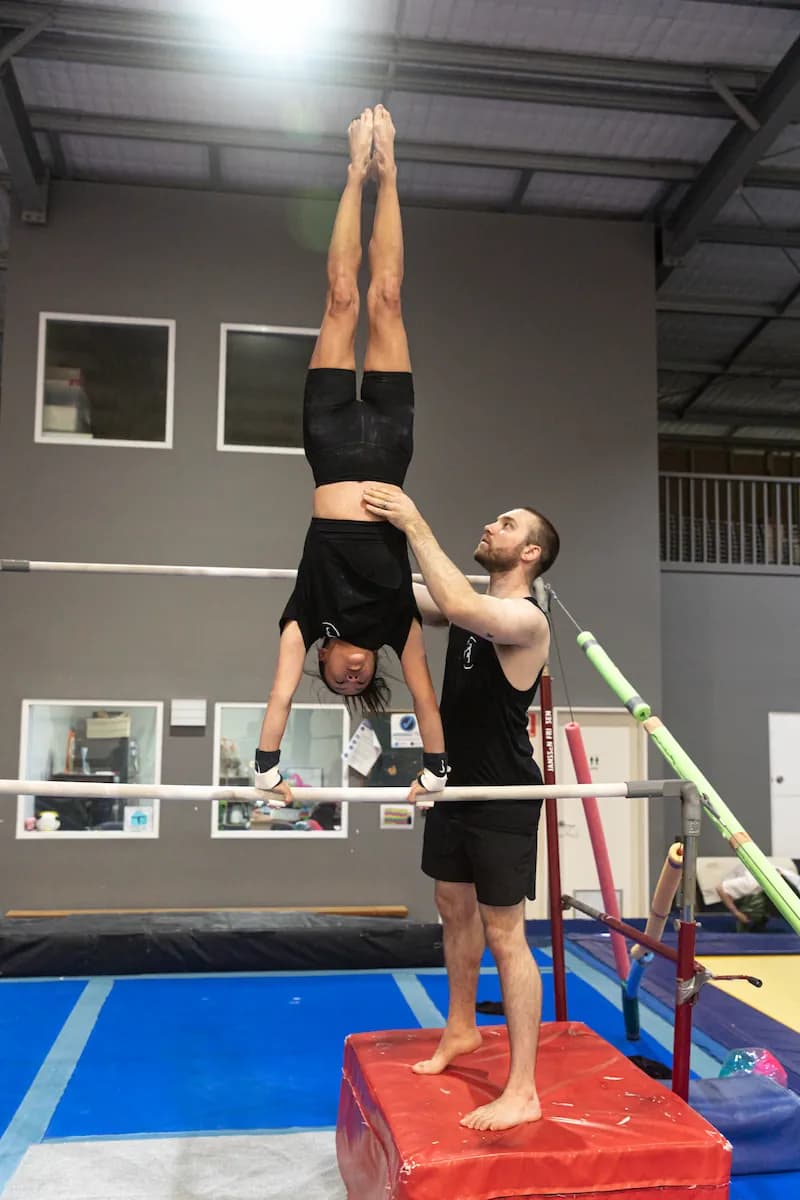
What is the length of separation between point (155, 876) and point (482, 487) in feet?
13.7

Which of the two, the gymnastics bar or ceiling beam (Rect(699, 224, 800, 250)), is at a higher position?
ceiling beam (Rect(699, 224, 800, 250))

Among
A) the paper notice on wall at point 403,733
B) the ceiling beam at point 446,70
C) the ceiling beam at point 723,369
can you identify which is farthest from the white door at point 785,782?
the ceiling beam at point 446,70

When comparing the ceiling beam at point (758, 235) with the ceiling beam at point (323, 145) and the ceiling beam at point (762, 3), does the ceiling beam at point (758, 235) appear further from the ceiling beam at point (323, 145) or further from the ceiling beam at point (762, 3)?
the ceiling beam at point (762, 3)

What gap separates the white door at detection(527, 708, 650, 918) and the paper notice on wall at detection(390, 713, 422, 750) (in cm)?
125

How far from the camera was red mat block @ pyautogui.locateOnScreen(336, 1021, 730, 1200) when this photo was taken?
240 centimetres

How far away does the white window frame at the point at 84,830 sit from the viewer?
7324 millimetres

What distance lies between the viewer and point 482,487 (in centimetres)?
815

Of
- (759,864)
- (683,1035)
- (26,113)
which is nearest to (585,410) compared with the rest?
(26,113)

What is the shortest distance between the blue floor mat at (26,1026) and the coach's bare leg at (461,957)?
1.73 meters

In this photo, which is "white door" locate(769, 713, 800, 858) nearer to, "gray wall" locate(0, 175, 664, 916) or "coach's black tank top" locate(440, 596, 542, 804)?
"gray wall" locate(0, 175, 664, 916)

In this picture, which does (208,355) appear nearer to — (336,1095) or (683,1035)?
(336,1095)

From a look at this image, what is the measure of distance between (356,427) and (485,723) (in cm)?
101

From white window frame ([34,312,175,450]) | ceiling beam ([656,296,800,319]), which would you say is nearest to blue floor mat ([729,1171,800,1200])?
white window frame ([34,312,175,450])

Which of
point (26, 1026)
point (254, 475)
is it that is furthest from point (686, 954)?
point (254, 475)
